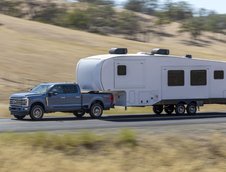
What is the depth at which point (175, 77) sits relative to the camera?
34.1m

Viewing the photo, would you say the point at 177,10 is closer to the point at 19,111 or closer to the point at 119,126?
the point at 19,111

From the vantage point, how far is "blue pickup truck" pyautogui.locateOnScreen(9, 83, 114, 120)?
3014 cm

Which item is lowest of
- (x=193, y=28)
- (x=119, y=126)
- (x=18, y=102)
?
(x=119, y=126)

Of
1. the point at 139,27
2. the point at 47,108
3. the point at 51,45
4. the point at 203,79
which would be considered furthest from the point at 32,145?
the point at 139,27

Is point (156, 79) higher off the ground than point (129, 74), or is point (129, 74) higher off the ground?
point (129, 74)

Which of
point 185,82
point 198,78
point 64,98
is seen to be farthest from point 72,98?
point 198,78

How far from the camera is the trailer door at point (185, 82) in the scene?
111 ft

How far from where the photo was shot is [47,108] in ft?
100

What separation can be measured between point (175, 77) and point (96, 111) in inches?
Result: 201

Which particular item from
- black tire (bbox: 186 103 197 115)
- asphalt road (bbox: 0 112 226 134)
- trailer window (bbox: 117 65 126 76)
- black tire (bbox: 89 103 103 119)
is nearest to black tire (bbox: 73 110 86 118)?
black tire (bbox: 89 103 103 119)

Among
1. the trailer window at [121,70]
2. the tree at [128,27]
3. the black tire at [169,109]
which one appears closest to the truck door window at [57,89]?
the trailer window at [121,70]

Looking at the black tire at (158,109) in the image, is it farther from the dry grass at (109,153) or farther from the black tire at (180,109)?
the dry grass at (109,153)

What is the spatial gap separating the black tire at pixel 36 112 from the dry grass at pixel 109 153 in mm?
14286

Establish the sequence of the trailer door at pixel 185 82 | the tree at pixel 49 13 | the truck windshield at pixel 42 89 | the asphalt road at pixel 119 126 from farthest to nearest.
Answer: the tree at pixel 49 13
the trailer door at pixel 185 82
the truck windshield at pixel 42 89
the asphalt road at pixel 119 126
